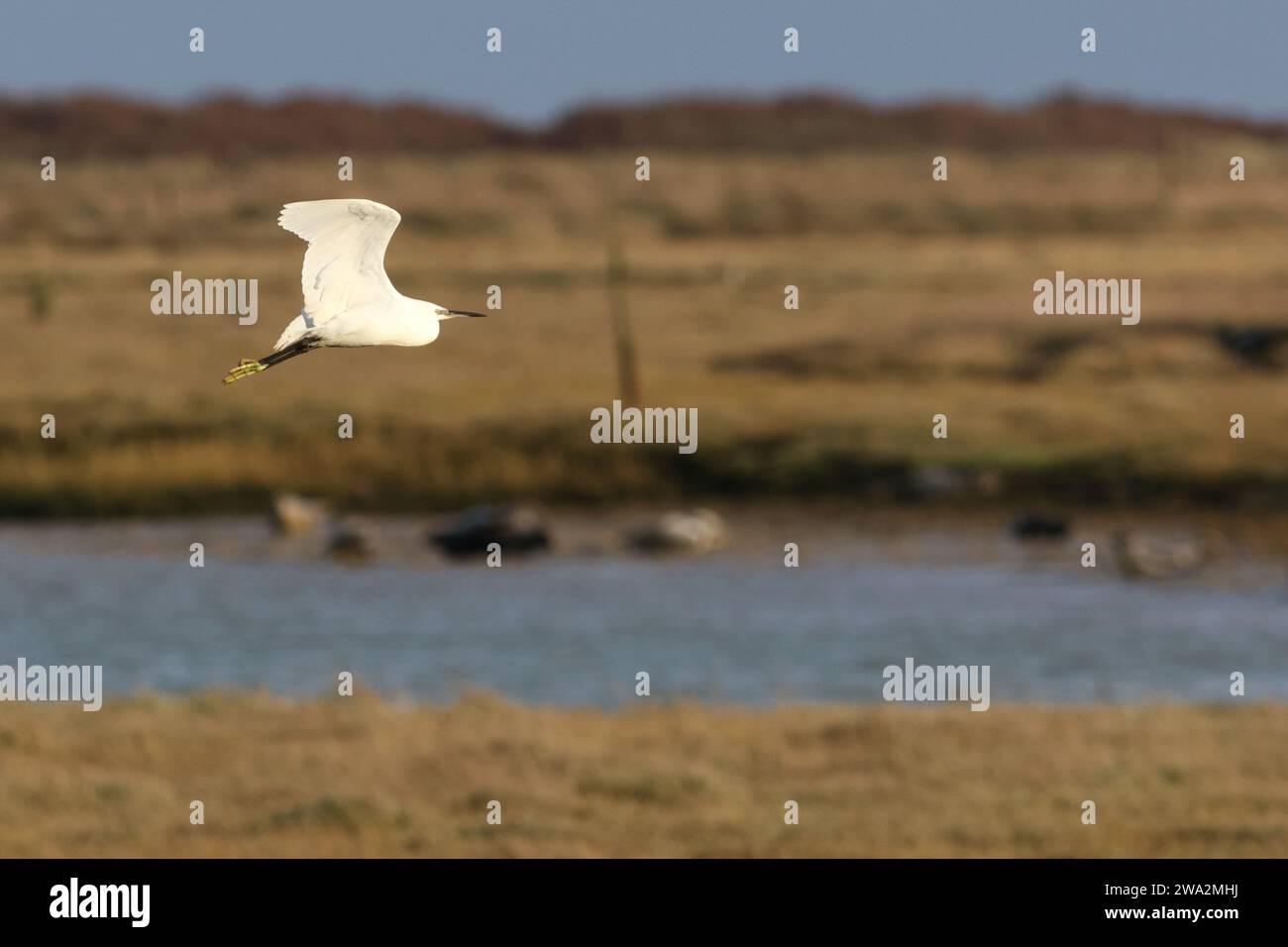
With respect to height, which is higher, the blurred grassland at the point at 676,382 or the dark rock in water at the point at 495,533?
the blurred grassland at the point at 676,382

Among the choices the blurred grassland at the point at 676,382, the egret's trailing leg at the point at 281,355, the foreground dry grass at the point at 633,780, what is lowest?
the foreground dry grass at the point at 633,780

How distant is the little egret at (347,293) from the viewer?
8430 mm

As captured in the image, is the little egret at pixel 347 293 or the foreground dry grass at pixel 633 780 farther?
the foreground dry grass at pixel 633 780

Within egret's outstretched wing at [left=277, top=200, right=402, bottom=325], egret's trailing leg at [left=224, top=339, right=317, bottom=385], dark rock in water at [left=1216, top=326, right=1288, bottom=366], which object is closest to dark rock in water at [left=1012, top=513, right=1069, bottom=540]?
dark rock in water at [left=1216, top=326, right=1288, bottom=366]

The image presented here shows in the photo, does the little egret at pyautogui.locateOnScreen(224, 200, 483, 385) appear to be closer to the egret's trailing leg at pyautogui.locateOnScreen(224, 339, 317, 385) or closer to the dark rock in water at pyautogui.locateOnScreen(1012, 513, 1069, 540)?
A: the egret's trailing leg at pyautogui.locateOnScreen(224, 339, 317, 385)

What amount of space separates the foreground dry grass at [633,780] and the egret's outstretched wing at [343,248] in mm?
11648

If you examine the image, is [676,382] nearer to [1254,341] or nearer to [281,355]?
[1254,341]

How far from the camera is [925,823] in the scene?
68.7ft

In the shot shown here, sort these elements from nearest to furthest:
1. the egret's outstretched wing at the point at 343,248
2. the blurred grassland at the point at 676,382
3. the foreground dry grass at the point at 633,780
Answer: the egret's outstretched wing at the point at 343,248 < the foreground dry grass at the point at 633,780 < the blurred grassland at the point at 676,382

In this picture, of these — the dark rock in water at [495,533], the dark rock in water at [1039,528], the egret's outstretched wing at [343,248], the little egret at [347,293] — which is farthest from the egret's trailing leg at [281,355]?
the dark rock in water at [1039,528]

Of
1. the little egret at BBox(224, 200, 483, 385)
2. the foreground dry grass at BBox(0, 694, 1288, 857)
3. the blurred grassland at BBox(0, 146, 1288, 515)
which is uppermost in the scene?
the blurred grassland at BBox(0, 146, 1288, 515)

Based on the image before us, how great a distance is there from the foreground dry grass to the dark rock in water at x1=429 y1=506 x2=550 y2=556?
13.3 m

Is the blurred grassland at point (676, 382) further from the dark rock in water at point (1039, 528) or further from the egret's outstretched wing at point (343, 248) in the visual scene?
the egret's outstretched wing at point (343, 248)

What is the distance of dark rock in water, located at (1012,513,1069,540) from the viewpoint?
4009 centimetres
